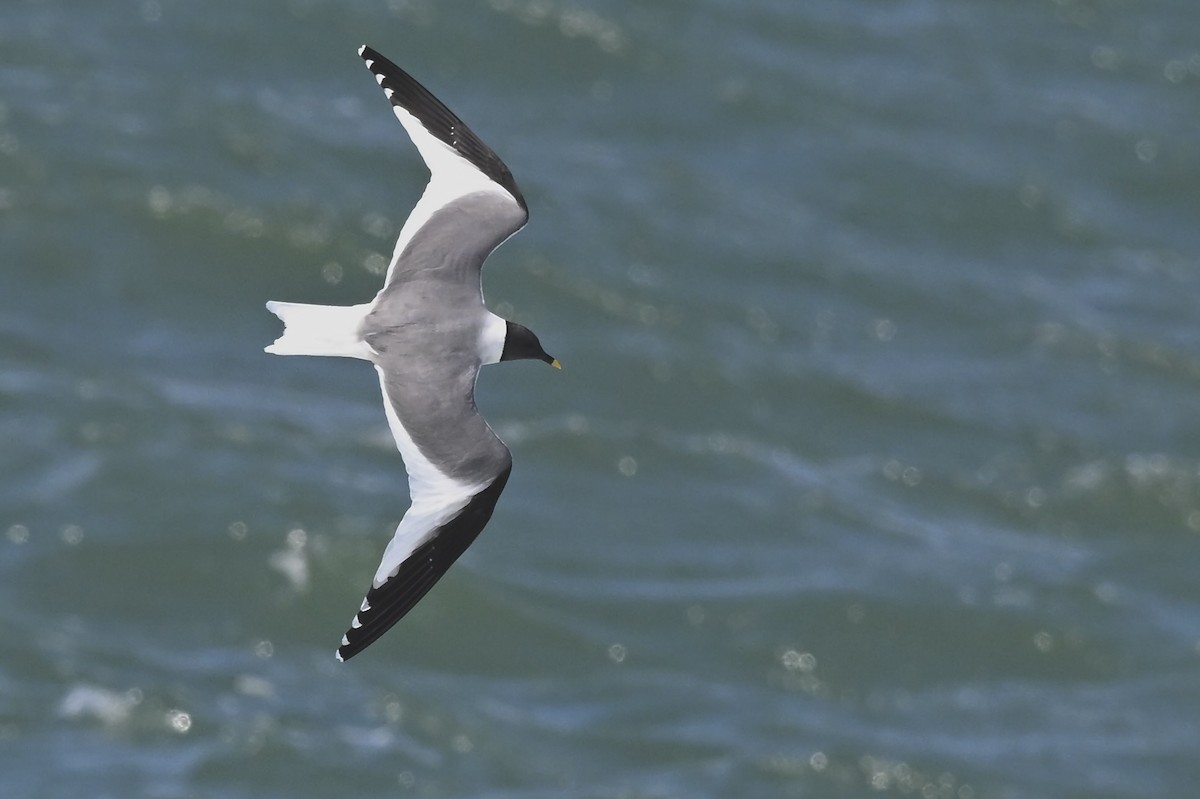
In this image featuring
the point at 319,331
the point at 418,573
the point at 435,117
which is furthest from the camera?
the point at 435,117

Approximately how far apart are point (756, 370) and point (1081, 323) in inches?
142

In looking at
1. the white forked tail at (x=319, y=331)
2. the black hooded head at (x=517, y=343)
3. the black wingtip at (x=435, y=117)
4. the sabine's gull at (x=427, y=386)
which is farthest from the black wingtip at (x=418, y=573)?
the black wingtip at (x=435, y=117)

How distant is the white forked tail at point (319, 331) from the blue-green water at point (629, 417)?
7.37 meters

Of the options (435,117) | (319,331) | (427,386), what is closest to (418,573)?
(427,386)

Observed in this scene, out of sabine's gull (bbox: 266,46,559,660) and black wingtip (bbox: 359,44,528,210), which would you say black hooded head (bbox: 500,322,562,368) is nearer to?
sabine's gull (bbox: 266,46,559,660)

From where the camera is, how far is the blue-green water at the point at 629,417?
50.9 feet

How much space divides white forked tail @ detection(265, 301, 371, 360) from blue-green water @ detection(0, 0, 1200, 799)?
737cm

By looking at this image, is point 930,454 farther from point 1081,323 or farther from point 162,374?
point 162,374

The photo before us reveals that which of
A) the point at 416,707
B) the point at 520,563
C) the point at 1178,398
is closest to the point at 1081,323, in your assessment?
the point at 1178,398

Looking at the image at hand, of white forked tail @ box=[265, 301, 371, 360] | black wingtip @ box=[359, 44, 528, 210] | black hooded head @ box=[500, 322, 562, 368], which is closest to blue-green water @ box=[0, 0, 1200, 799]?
black wingtip @ box=[359, 44, 528, 210]

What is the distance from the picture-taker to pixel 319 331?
25.6 ft

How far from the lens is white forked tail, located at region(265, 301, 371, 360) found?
7.75m

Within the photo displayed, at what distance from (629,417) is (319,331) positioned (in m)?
10.8

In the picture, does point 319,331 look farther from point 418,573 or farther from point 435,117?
point 435,117
